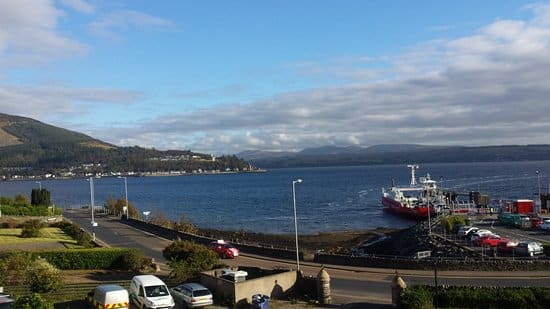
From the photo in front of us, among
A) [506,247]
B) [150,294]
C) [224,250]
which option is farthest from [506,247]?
[150,294]

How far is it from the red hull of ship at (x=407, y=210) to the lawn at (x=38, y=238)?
56.4 m

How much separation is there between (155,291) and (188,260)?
6388 mm

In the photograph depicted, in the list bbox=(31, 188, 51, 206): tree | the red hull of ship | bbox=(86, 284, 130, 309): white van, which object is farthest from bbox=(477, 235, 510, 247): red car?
bbox=(31, 188, 51, 206): tree

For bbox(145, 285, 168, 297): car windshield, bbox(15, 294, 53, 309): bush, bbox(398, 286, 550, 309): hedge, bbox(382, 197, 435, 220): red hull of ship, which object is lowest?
bbox(382, 197, 435, 220): red hull of ship

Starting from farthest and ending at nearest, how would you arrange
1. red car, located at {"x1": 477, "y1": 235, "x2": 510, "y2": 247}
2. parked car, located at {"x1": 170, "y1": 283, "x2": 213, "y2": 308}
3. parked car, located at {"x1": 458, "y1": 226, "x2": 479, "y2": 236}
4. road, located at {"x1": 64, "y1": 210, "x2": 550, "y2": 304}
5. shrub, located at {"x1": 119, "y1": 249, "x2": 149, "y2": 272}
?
1. parked car, located at {"x1": 458, "y1": 226, "x2": 479, "y2": 236}
2. red car, located at {"x1": 477, "y1": 235, "x2": 510, "y2": 247}
3. shrub, located at {"x1": 119, "y1": 249, "x2": 149, "y2": 272}
4. road, located at {"x1": 64, "y1": 210, "x2": 550, "y2": 304}
5. parked car, located at {"x1": 170, "y1": 283, "x2": 213, "y2": 308}

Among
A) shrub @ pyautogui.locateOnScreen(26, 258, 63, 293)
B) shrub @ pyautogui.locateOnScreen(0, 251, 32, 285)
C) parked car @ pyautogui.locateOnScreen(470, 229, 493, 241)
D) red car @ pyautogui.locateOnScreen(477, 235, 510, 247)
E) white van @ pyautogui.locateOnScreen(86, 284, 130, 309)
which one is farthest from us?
parked car @ pyautogui.locateOnScreen(470, 229, 493, 241)

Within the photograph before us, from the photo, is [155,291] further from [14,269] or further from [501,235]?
[501,235]

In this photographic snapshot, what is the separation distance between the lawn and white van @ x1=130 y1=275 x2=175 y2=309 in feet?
70.6

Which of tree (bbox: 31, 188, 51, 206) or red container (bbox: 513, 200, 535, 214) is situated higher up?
tree (bbox: 31, 188, 51, 206)

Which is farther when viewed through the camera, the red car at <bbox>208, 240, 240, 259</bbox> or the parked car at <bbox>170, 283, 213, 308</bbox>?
the red car at <bbox>208, 240, 240, 259</bbox>

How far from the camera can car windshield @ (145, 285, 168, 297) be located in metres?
23.5

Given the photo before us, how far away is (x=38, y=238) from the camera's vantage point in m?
47.3

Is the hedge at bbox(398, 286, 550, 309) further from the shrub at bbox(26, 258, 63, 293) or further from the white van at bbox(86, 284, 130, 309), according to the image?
the shrub at bbox(26, 258, 63, 293)

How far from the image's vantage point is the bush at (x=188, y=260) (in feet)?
94.2
